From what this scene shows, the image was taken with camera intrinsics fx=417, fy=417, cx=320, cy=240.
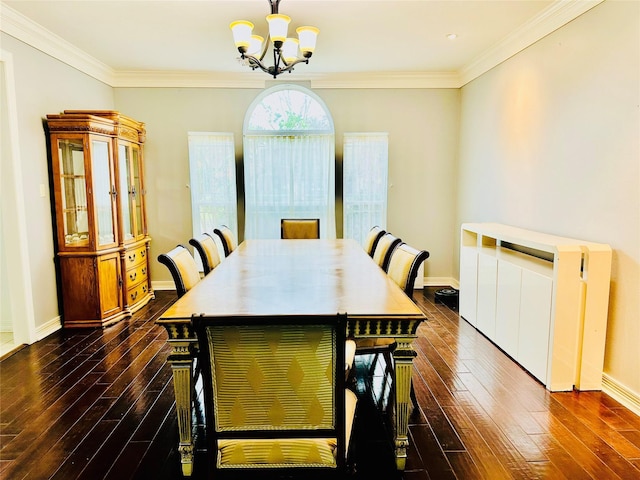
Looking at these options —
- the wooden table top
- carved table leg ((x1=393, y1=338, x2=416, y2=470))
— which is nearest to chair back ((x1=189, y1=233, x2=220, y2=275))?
the wooden table top

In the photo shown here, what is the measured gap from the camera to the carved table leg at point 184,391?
5.68ft

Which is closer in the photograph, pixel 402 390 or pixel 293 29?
pixel 402 390

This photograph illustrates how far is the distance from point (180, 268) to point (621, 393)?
8.62 feet

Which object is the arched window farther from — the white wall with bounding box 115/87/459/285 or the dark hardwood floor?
the dark hardwood floor

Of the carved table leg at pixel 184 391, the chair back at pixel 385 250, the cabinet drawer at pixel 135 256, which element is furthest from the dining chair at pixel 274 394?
the cabinet drawer at pixel 135 256

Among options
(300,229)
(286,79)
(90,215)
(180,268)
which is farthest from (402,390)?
(286,79)

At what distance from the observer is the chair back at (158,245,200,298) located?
216 centimetres

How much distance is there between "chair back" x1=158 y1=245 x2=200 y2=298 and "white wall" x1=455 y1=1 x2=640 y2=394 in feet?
8.21

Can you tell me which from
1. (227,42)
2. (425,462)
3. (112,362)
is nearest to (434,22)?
(227,42)

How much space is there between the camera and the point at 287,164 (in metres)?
4.94

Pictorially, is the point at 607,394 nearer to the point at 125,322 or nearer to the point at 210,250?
the point at 210,250

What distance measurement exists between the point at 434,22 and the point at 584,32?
1.08 metres

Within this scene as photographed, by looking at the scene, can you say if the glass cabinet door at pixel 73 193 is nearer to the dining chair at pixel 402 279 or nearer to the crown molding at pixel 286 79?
the crown molding at pixel 286 79

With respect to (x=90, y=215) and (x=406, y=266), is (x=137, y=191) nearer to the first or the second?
(x=90, y=215)
